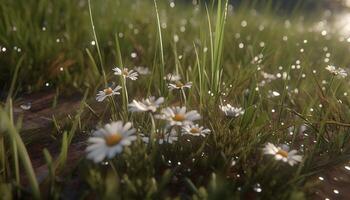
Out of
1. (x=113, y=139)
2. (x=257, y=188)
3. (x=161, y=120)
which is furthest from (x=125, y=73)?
(x=257, y=188)

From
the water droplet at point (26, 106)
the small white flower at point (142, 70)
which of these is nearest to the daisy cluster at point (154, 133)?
the water droplet at point (26, 106)

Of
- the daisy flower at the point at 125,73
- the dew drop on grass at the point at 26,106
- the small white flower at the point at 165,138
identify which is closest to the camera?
the small white flower at the point at 165,138

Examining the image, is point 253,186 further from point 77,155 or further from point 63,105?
point 63,105

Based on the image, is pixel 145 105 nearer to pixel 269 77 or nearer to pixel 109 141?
pixel 109 141

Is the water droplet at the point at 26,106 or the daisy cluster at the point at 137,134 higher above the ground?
the daisy cluster at the point at 137,134

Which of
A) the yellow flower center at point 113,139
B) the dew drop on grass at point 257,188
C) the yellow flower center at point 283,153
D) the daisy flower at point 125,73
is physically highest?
the yellow flower center at point 113,139

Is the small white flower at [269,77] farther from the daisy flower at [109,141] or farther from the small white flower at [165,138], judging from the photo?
the daisy flower at [109,141]

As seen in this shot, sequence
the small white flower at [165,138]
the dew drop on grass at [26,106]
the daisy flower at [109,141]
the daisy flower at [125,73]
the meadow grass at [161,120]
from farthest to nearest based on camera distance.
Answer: the dew drop on grass at [26,106]
the daisy flower at [125,73]
the small white flower at [165,138]
the meadow grass at [161,120]
the daisy flower at [109,141]
